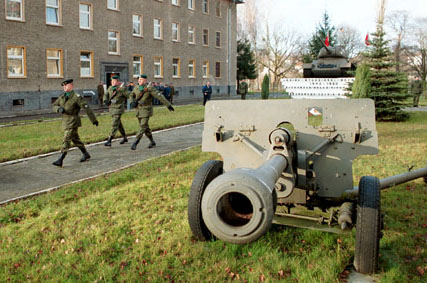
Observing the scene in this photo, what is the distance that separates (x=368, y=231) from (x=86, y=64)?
27.1 m

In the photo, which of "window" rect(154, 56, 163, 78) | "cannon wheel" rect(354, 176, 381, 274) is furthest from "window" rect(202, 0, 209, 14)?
"cannon wheel" rect(354, 176, 381, 274)

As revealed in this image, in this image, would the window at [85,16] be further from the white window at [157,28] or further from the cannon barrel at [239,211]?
the cannon barrel at [239,211]

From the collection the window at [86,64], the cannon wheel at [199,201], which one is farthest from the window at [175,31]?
the cannon wheel at [199,201]

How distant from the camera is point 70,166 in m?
9.77

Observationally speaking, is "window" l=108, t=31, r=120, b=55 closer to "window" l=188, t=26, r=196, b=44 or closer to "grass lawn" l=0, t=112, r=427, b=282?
"window" l=188, t=26, r=196, b=44

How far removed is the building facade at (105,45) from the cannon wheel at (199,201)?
71.7ft

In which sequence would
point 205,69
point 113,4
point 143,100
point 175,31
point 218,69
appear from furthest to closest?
point 218,69 → point 205,69 → point 175,31 → point 113,4 → point 143,100

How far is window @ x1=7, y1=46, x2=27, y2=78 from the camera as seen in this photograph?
24.3 meters

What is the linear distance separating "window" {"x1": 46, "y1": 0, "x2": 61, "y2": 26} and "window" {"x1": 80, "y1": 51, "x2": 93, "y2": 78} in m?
2.55

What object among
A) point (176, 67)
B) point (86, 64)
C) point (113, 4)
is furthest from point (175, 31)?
point (86, 64)

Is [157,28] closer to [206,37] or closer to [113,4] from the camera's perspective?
[113,4]

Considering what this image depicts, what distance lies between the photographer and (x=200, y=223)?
4.68 metres

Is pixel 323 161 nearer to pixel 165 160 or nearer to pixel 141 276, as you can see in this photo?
pixel 141 276

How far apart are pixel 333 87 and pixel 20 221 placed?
68.0 ft
